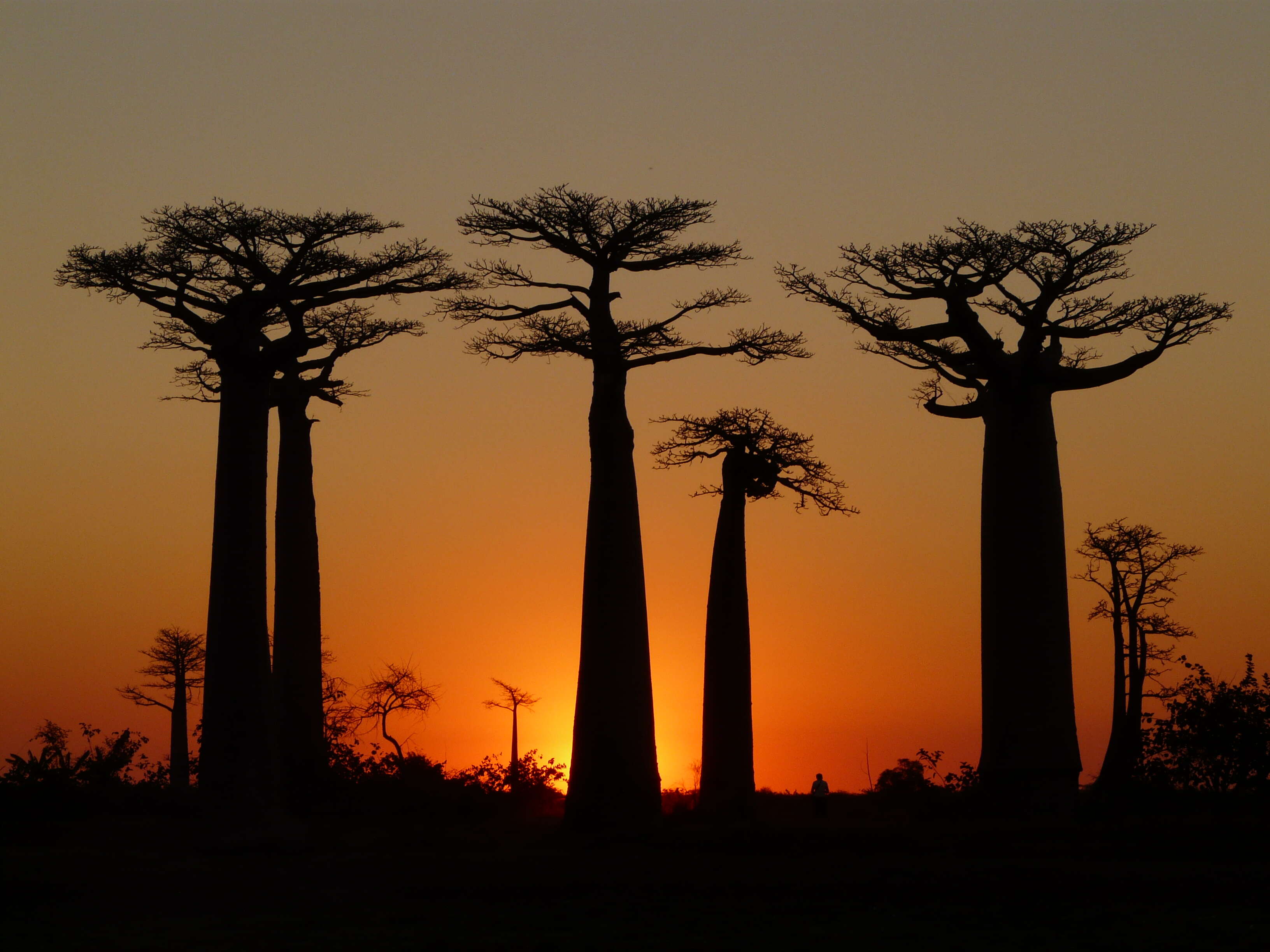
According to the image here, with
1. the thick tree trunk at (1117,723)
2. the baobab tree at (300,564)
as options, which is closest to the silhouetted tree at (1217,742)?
the thick tree trunk at (1117,723)

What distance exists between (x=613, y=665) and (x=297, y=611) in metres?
7.63

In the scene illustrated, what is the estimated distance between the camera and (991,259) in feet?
61.6

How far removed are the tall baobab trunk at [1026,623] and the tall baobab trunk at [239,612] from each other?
8.99 metres

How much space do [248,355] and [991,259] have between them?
9719mm

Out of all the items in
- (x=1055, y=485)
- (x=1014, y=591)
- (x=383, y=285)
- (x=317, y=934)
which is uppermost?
(x=383, y=285)

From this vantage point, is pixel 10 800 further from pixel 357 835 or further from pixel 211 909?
pixel 211 909

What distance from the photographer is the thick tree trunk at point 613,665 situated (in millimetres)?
17984

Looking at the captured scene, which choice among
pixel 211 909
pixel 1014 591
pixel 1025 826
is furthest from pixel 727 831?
pixel 211 909

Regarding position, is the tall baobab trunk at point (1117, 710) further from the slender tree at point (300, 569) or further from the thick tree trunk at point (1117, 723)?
the slender tree at point (300, 569)

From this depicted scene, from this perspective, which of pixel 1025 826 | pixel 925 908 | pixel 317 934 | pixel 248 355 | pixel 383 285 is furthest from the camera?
pixel 383 285

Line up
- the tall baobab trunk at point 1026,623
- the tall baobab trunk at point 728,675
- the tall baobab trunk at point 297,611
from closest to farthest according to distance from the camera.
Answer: the tall baobab trunk at point 1026,623
the tall baobab trunk at point 728,675
the tall baobab trunk at point 297,611

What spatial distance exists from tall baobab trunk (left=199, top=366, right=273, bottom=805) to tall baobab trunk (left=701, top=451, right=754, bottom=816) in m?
7.56

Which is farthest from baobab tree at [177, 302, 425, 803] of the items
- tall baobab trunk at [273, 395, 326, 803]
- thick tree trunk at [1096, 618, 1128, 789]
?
thick tree trunk at [1096, 618, 1128, 789]

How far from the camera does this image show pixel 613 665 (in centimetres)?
1828
